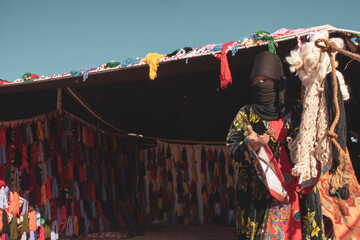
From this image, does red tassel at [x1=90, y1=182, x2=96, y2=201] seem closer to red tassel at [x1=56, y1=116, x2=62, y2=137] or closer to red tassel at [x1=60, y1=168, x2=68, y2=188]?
red tassel at [x1=60, y1=168, x2=68, y2=188]

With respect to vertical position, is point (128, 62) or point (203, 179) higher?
point (128, 62)

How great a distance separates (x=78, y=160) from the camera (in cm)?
649

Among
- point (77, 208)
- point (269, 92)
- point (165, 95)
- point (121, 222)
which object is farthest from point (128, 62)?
point (121, 222)

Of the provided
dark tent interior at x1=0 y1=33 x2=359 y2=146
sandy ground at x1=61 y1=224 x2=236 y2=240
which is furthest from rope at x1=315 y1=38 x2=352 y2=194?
sandy ground at x1=61 y1=224 x2=236 y2=240

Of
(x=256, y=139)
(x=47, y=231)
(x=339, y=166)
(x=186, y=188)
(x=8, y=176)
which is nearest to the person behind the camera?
(x=339, y=166)

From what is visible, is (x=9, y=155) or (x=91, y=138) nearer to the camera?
(x=9, y=155)

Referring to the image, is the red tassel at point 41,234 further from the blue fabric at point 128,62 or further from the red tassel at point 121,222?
the blue fabric at point 128,62

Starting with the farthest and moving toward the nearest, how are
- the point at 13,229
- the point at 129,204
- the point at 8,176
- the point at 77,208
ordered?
the point at 129,204 → the point at 77,208 → the point at 8,176 → the point at 13,229

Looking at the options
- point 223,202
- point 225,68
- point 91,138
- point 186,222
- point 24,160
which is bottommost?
point 186,222

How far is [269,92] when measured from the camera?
256cm

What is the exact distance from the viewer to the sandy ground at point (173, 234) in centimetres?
641

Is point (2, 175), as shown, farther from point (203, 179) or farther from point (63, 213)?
point (203, 179)

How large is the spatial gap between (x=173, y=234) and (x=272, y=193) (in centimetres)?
490

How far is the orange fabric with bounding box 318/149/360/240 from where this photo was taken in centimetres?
281
